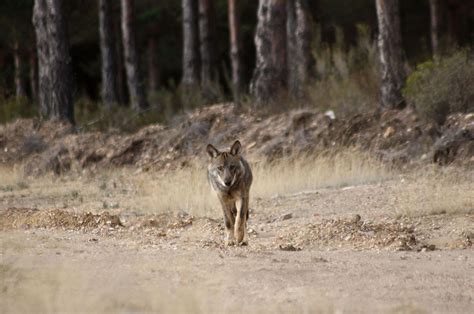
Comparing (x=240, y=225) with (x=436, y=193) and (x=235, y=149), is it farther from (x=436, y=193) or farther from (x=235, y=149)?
(x=436, y=193)

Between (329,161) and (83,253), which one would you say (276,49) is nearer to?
(329,161)

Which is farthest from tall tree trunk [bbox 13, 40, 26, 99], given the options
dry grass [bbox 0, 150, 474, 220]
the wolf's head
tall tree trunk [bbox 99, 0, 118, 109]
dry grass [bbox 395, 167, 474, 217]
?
the wolf's head

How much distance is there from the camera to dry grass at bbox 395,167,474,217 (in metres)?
15.2

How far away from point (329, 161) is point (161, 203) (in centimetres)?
389

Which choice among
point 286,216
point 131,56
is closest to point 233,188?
point 286,216

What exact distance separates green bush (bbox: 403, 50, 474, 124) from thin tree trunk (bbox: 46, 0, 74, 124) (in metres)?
8.95

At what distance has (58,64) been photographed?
27891mm

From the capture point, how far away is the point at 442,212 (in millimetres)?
15180

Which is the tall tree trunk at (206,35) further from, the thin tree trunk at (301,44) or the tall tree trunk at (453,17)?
the tall tree trunk at (453,17)

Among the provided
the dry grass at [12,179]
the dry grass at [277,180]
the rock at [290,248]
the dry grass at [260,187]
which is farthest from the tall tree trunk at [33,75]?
the rock at [290,248]

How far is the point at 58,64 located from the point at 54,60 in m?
0.15

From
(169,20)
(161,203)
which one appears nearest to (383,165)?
(161,203)

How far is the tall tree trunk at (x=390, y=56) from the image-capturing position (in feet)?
78.7

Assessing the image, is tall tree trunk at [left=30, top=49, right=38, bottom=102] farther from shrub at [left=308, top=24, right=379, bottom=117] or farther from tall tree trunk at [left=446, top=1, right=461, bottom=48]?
shrub at [left=308, top=24, right=379, bottom=117]
